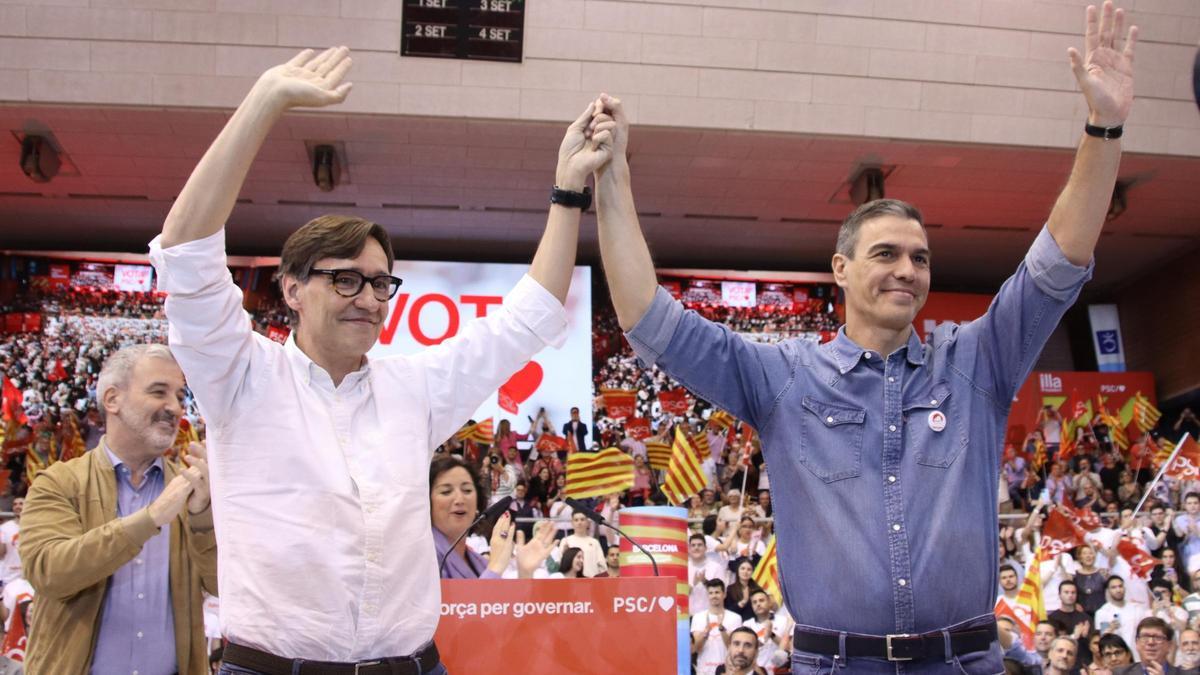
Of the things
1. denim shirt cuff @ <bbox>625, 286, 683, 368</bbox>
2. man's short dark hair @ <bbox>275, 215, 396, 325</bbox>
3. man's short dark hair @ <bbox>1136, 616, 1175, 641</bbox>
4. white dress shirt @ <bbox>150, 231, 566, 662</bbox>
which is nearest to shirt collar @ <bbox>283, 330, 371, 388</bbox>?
white dress shirt @ <bbox>150, 231, 566, 662</bbox>

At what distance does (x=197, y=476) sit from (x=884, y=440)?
62.3 inches

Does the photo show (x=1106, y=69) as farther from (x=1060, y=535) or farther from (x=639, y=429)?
(x=639, y=429)

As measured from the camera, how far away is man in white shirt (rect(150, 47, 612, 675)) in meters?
1.92

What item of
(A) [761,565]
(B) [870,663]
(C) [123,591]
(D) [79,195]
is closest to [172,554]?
(C) [123,591]

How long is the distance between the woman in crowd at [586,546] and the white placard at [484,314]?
20.5 ft

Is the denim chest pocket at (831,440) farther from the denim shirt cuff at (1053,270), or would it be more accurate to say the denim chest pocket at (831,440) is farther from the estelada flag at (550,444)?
the estelada flag at (550,444)

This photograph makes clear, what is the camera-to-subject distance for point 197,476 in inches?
107

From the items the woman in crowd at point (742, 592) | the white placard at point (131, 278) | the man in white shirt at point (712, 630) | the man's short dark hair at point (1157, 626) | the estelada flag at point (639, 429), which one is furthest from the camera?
the white placard at point (131, 278)

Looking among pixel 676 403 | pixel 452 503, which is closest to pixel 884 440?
pixel 452 503

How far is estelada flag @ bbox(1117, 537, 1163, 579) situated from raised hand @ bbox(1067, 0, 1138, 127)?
8475 millimetres

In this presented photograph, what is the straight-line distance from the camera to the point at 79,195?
15.4m

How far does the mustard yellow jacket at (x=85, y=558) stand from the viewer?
2.66m

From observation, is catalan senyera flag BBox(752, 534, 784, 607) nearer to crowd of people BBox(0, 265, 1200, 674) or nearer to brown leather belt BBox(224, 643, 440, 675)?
crowd of people BBox(0, 265, 1200, 674)

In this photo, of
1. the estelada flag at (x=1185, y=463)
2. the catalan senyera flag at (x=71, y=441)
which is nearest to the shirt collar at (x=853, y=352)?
the estelada flag at (x=1185, y=463)
